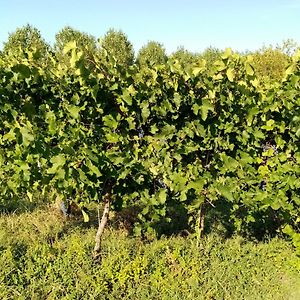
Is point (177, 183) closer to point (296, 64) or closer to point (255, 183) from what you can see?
point (255, 183)

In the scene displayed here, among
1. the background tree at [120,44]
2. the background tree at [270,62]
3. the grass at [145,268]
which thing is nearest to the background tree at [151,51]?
the background tree at [120,44]

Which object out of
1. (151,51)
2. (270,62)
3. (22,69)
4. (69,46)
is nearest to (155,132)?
(69,46)

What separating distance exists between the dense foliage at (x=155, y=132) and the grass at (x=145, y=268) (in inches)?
19.7

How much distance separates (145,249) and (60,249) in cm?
111

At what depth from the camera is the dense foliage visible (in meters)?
4.09

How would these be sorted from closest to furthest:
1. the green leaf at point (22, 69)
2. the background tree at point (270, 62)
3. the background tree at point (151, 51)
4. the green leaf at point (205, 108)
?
the green leaf at point (22, 69)
the green leaf at point (205, 108)
the background tree at point (270, 62)
the background tree at point (151, 51)

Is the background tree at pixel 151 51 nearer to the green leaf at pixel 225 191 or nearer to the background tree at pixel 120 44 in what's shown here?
the background tree at pixel 120 44

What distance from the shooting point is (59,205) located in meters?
6.69

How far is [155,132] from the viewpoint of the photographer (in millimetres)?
4508

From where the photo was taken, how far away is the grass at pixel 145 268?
4082 millimetres

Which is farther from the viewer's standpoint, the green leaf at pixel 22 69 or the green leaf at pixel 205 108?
the green leaf at pixel 205 108

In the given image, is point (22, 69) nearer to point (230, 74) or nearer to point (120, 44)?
point (230, 74)

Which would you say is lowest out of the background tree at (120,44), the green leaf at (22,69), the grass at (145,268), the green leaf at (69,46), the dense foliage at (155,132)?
the grass at (145,268)

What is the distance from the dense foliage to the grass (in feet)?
1.64
